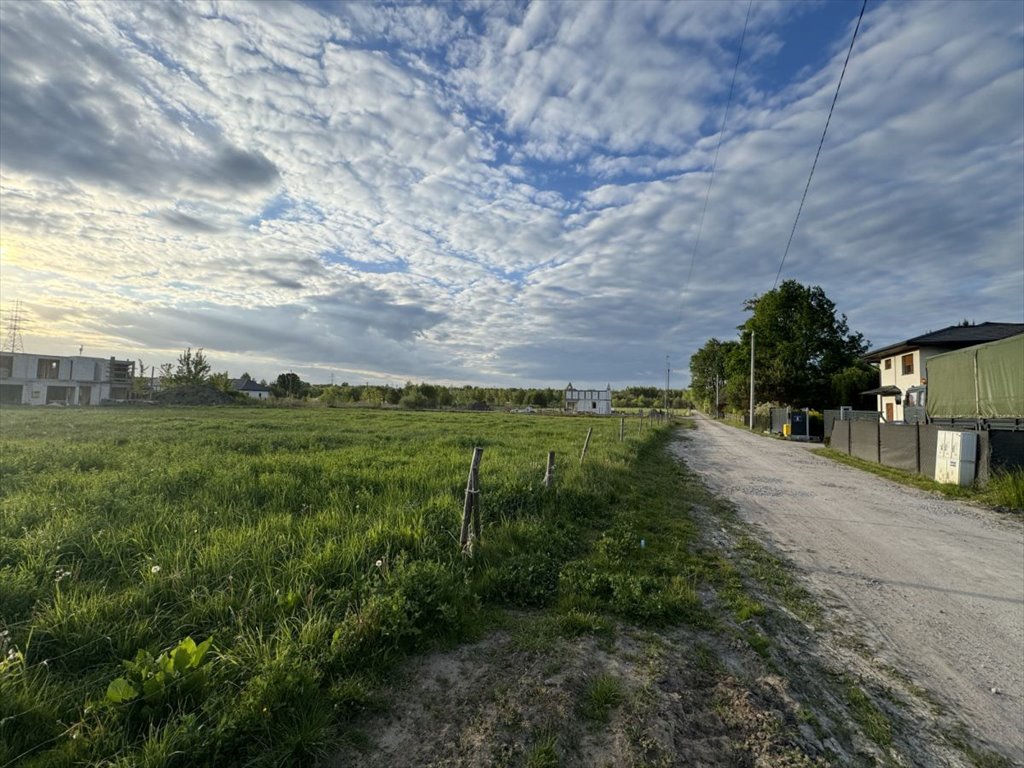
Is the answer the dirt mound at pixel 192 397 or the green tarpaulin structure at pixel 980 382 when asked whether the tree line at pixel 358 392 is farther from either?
the green tarpaulin structure at pixel 980 382

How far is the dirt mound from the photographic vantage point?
57281mm

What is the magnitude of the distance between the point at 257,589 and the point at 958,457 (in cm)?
1554

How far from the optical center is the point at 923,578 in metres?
5.66

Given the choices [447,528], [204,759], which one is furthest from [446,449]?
[204,759]

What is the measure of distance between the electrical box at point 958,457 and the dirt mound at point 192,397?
65.7 meters

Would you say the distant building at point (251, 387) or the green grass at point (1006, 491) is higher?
the distant building at point (251, 387)

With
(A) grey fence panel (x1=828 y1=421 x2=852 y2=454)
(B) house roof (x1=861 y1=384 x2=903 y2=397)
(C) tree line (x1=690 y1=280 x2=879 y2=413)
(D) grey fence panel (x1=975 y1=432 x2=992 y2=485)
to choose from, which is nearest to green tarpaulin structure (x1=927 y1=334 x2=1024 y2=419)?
(D) grey fence panel (x1=975 y1=432 x2=992 y2=485)

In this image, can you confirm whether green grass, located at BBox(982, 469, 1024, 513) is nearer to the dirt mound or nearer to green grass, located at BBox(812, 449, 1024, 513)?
green grass, located at BBox(812, 449, 1024, 513)

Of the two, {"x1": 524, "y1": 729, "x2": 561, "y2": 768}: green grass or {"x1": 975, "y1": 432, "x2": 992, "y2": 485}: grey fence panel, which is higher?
{"x1": 975, "y1": 432, "x2": 992, "y2": 485}: grey fence panel

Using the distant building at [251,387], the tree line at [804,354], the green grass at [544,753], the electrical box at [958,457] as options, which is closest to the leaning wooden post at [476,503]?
the green grass at [544,753]

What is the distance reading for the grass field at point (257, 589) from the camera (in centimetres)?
244

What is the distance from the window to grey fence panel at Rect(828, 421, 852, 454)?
8022 cm

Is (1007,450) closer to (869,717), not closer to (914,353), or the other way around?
(869,717)

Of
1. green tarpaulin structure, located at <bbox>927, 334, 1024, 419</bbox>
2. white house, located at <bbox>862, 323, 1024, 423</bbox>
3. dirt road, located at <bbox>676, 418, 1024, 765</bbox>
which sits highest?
white house, located at <bbox>862, 323, 1024, 423</bbox>
